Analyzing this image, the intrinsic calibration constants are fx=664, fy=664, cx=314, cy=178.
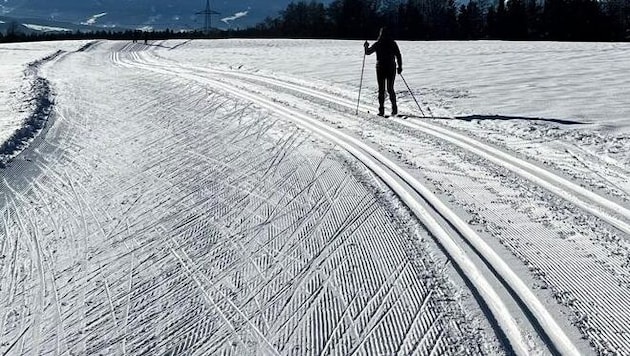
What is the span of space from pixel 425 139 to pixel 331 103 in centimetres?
485

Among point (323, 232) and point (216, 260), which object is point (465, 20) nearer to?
point (323, 232)

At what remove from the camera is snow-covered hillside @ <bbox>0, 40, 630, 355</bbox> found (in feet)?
15.0

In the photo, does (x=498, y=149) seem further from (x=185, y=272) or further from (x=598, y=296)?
(x=185, y=272)

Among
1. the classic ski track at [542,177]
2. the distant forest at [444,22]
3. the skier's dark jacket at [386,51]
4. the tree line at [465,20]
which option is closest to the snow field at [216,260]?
the classic ski track at [542,177]

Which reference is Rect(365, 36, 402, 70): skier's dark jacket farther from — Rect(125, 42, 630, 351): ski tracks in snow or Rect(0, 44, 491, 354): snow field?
Rect(0, 44, 491, 354): snow field

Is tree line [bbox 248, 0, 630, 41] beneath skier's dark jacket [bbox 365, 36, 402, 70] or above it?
above

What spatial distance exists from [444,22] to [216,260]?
71.5 metres

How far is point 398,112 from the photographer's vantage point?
44.8 ft

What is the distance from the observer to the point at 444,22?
73375mm

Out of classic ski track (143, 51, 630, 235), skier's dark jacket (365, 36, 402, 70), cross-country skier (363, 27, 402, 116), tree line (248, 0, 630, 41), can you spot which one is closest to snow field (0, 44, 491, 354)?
classic ski track (143, 51, 630, 235)

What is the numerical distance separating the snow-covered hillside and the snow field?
0.07 feet

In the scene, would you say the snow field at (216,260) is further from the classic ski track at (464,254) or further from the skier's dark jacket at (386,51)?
the skier's dark jacket at (386,51)

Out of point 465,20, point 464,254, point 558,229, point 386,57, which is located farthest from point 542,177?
point 465,20

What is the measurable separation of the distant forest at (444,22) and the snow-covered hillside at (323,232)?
46.5 meters
